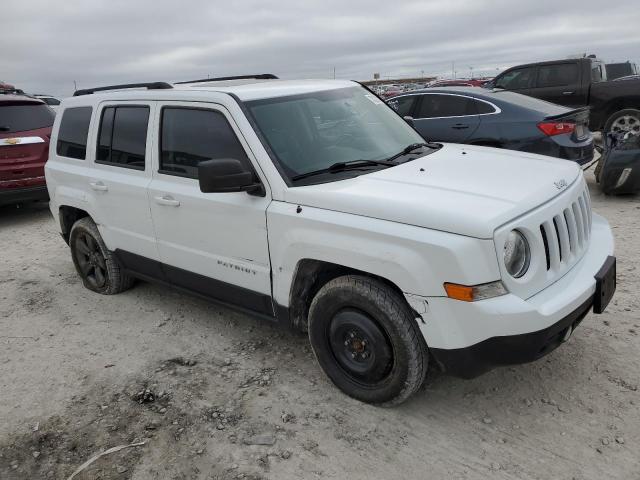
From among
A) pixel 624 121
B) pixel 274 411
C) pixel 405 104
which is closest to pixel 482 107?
pixel 405 104

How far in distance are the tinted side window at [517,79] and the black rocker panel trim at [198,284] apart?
10.1 metres

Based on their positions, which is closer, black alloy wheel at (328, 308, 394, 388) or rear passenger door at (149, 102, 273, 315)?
black alloy wheel at (328, 308, 394, 388)

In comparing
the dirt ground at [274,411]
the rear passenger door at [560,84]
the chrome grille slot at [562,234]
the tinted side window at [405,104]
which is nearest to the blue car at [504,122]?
the tinted side window at [405,104]

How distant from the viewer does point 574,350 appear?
3590 mm

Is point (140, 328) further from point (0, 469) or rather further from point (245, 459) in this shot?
point (245, 459)

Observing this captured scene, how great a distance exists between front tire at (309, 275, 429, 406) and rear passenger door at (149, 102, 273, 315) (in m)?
0.49

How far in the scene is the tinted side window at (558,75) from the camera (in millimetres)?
11344

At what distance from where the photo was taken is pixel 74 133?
4.94m

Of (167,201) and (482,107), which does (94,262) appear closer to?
(167,201)

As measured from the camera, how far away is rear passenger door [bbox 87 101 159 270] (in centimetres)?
411

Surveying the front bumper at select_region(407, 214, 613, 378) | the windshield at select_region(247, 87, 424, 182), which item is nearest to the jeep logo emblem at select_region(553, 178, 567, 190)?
the front bumper at select_region(407, 214, 613, 378)

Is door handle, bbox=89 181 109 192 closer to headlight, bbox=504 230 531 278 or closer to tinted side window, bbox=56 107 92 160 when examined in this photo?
tinted side window, bbox=56 107 92 160

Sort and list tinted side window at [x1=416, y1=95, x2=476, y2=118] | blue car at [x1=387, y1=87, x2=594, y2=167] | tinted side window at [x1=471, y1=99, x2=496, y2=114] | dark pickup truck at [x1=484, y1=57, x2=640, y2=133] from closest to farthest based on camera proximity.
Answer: blue car at [x1=387, y1=87, x2=594, y2=167] → tinted side window at [x1=471, y1=99, x2=496, y2=114] → tinted side window at [x1=416, y1=95, x2=476, y2=118] → dark pickup truck at [x1=484, y1=57, x2=640, y2=133]

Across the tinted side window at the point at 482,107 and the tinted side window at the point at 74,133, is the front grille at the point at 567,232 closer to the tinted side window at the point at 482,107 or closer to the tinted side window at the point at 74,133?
the tinted side window at the point at 74,133
